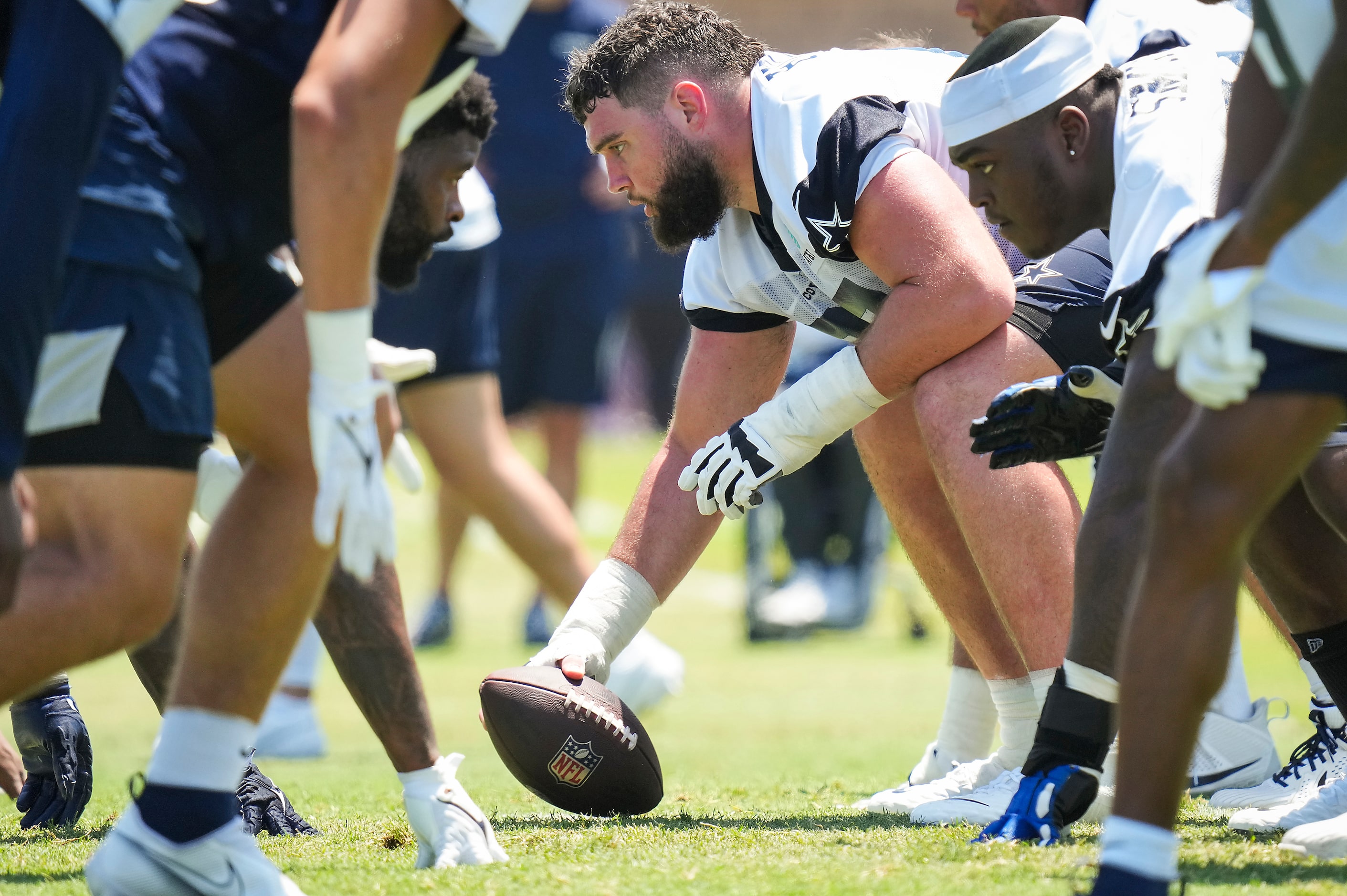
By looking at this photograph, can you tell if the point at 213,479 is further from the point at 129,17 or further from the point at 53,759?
the point at 129,17

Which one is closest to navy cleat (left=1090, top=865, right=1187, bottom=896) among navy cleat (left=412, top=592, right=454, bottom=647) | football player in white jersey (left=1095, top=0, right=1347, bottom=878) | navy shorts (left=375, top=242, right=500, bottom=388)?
football player in white jersey (left=1095, top=0, right=1347, bottom=878)

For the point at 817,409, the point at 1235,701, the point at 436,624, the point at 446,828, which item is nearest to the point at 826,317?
the point at 817,409

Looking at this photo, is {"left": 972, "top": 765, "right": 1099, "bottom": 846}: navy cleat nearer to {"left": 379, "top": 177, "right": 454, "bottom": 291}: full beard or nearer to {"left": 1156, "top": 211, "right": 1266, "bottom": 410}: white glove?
{"left": 1156, "top": 211, "right": 1266, "bottom": 410}: white glove

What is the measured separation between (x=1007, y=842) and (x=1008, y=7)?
→ 7.31 feet

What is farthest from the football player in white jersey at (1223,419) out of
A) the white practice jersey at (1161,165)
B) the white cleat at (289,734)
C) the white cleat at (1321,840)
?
the white cleat at (289,734)

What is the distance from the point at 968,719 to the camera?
3857 mm

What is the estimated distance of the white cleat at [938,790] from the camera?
3438mm

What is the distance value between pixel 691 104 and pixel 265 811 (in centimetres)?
187

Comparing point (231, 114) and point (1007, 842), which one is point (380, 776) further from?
point (231, 114)

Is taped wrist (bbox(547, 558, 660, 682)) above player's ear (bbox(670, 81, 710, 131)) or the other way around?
the other way around

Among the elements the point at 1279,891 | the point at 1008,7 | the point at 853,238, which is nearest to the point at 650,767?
the point at 853,238

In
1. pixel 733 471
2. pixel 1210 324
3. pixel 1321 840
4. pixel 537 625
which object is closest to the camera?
pixel 1210 324

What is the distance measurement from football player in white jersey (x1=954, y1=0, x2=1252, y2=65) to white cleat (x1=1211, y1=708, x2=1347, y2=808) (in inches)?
63.4

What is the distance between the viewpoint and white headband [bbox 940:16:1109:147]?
9.77ft
